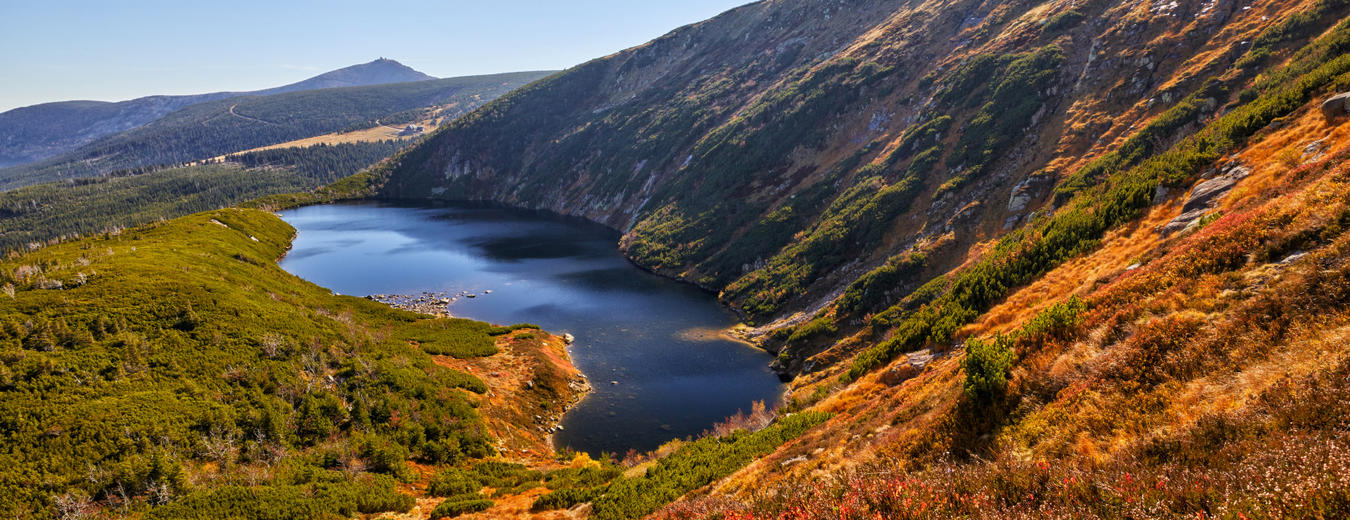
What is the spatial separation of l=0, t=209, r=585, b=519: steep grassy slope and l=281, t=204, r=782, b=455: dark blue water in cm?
646

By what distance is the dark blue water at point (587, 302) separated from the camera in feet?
129

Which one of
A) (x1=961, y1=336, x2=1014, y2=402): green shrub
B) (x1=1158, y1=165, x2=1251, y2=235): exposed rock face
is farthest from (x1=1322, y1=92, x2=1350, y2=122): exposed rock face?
(x1=961, y1=336, x2=1014, y2=402): green shrub

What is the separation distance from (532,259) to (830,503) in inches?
3248

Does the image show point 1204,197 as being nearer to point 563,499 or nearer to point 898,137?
point 563,499

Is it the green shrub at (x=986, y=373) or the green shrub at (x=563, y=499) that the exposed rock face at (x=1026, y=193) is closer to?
the green shrub at (x=986, y=373)

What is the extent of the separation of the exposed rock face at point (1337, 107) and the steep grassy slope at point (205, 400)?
1738 inches

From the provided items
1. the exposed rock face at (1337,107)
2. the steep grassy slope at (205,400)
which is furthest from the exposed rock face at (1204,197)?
the steep grassy slope at (205,400)

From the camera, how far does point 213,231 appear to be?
7475 cm

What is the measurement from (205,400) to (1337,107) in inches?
2120

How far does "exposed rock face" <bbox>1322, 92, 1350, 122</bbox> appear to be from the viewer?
71.9ft

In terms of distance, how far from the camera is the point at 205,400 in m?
23.7

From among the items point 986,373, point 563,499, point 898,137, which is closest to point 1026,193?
point 898,137

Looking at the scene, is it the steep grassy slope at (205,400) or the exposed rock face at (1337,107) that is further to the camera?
the exposed rock face at (1337,107)

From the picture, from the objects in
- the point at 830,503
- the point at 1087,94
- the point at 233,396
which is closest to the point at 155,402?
the point at 233,396
